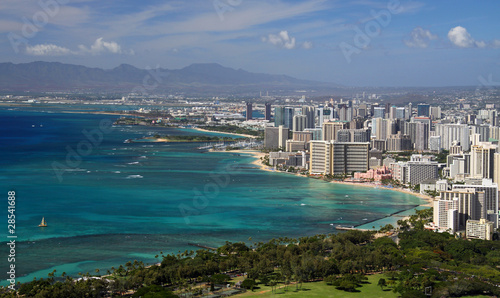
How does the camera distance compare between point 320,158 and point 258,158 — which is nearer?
point 320,158

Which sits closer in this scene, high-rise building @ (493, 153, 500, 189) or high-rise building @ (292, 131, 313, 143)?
high-rise building @ (493, 153, 500, 189)

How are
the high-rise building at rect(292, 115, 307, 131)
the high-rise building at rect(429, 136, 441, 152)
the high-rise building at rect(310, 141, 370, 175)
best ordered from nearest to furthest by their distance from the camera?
the high-rise building at rect(310, 141, 370, 175)
the high-rise building at rect(429, 136, 441, 152)
the high-rise building at rect(292, 115, 307, 131)

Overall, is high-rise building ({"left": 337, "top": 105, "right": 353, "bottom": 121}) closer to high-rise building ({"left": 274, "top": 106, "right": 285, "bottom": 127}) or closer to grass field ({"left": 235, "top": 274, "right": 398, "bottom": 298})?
high-rise building ({"left": 274, "top": 106, "right": 285, "bottom": 127})

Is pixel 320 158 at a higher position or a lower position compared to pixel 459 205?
higher

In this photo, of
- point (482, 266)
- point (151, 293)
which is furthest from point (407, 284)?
point (151, 293)

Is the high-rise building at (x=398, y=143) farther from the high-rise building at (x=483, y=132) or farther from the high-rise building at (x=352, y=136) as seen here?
the high-rise building at (x=483, y=132)

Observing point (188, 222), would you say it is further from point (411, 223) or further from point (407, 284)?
point (407, 284)

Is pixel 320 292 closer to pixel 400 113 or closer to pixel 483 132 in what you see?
pixel 483 132

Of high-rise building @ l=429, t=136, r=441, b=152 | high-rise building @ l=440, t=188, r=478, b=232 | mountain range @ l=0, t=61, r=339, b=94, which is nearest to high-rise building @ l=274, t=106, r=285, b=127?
high-rise building @ l=429, t=136, r=441, b=152

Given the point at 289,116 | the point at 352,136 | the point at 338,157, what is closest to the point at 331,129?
the point at 352,136
